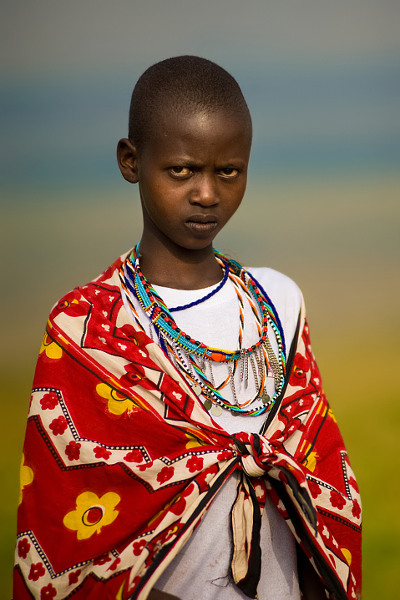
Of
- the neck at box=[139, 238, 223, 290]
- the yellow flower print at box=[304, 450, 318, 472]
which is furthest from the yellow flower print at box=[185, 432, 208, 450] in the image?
the neck at box=[139, 238, 223, 290]

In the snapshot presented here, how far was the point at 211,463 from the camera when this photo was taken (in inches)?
64.6

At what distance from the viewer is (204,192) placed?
5.57 feet

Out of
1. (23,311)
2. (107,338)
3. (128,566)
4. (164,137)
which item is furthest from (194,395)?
(23,311)

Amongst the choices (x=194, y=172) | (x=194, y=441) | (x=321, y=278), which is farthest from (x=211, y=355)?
(x=321, y=278)

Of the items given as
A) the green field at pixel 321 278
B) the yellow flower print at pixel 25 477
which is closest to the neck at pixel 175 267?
the yellow flower print at pixel 25 477

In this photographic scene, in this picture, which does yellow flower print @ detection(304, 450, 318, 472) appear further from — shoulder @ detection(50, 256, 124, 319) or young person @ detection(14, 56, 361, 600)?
shoulder @ detection(50, 256, 124, 319)

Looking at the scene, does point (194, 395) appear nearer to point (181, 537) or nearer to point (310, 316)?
point (181, 537)

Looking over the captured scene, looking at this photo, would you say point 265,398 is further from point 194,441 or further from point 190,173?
point 190,173

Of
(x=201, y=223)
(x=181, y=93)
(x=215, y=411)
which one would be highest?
(x=181, y=93)

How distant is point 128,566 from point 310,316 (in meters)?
2.59

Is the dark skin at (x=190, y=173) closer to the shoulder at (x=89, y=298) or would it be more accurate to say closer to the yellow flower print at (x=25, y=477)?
the shoulder at (x=89, y=298)

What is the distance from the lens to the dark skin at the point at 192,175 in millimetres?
1690

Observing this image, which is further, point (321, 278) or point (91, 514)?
point (321, 278)

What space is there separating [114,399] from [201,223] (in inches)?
16.9
